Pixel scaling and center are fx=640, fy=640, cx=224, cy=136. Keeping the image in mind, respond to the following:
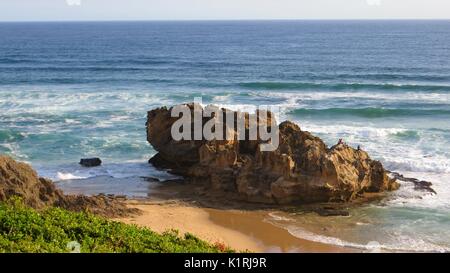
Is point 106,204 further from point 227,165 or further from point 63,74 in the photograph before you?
point 63,74

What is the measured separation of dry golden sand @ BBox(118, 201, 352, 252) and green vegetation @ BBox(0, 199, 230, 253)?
15.1 ft

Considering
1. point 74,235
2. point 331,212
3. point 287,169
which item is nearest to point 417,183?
point 331,212

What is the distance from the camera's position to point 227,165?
23.0 meters

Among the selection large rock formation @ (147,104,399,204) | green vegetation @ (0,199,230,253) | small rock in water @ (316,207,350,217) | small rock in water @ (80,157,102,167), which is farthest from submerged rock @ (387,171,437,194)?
small rock in water @ (80,157,102,167)

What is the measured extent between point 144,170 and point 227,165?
533 centimetres

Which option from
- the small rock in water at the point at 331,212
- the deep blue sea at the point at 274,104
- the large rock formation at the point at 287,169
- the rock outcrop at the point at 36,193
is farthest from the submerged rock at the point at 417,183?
the rock outcrop at the point at 36,193

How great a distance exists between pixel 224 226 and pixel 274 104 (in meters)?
24.1

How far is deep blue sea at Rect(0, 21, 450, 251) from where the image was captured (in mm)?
21297

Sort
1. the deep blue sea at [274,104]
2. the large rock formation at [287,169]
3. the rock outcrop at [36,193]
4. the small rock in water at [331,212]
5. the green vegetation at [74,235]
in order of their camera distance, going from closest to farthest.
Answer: the green vegetation at [74,235], the rock outcrop at [36,193], the small rock in water at [331,212], the deep blue sea at [274,104], the large rock formation at [287,169]

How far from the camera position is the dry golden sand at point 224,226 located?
18.5m

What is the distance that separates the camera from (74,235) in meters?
13.1

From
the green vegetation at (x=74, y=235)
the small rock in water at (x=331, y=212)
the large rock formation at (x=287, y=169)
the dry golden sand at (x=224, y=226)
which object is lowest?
the dry golden sand at (x=224, y=226)

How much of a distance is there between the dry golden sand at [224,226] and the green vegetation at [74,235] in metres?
4.59

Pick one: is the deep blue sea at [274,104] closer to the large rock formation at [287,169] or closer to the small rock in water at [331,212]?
the small rock in water at [331,212]
